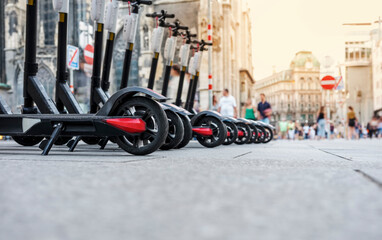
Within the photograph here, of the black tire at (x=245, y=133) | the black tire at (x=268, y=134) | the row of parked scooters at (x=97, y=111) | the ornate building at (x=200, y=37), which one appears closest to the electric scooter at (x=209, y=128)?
the row of parked scooters at (x=97, y=111)

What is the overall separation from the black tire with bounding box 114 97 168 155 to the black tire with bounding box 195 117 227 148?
3.16 meters

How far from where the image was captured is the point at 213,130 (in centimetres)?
876

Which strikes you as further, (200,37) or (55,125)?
(200,37)

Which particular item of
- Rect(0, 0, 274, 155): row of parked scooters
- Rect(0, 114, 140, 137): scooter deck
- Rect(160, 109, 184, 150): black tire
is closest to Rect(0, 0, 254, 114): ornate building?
Rect(0, 0, 274, 155): row of parked scooters

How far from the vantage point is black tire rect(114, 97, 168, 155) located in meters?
5.12

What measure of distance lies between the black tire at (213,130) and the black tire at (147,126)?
3161mm

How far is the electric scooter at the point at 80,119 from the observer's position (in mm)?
5188

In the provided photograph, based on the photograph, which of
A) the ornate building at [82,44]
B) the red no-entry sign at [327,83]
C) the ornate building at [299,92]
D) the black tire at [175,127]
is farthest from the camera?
the ornate building at [299,92]

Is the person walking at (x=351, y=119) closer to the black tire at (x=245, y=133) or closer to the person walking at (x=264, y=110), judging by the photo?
the person walking at (x=264, y=110)

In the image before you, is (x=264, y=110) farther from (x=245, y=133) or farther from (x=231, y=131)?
(x=231, y=131)

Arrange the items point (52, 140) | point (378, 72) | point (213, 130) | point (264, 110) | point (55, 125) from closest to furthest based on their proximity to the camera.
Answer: point (52, 140) < point (55, 125) < point (213, 130) < point (264, 110) < point (378, 72)

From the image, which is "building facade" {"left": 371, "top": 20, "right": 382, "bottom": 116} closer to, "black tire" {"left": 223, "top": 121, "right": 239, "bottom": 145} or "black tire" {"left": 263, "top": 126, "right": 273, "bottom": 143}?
"black tire" {"left": 263, "top": 126, "right": 273, "bottom": 143}

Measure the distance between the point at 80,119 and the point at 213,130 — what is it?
3644mm

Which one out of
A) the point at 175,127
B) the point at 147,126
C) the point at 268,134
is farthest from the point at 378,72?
the point at 147,126
